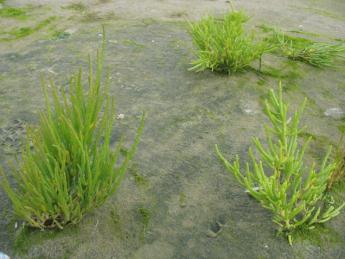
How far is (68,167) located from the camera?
1.48 meters

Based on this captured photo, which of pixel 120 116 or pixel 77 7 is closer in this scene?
pixel 120 116

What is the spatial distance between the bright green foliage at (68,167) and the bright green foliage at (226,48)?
1217 millimetres

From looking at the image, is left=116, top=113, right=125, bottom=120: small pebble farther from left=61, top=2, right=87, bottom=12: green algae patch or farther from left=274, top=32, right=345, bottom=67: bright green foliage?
left=61, top=2, right=87, bottom=12: green algae patch

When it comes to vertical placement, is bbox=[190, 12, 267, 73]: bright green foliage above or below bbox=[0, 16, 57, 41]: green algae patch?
above

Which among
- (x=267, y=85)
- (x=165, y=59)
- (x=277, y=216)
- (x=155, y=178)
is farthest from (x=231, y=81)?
(x=277, y=216)

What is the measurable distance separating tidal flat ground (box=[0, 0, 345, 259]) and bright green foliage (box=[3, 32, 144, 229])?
99mm

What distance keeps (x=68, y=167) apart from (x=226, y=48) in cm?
137

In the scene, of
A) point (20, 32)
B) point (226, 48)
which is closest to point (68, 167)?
point (226, 48)

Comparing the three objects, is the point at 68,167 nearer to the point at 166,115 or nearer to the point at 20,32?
the point at 166,115

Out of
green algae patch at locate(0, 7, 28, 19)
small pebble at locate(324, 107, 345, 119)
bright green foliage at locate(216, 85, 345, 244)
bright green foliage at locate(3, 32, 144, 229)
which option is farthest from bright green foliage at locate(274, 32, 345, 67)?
green algae patch at locate(0, 7, 28, 19)

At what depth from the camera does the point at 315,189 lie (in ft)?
4.83

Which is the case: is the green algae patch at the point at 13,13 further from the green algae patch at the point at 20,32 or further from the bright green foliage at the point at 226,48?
the bright green foliage at the point at 226,48

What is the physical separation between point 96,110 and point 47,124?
189mm

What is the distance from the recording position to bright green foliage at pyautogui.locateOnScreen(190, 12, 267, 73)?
8.31 feet
